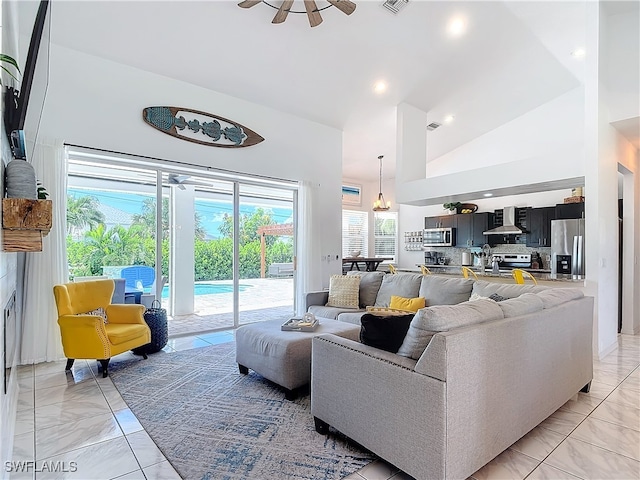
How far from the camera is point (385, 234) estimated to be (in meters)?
9.62

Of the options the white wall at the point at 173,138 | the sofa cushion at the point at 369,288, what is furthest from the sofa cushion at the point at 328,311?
the white wall at the point at 173,138

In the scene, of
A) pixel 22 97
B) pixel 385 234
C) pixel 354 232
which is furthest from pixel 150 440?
pixel 385 234

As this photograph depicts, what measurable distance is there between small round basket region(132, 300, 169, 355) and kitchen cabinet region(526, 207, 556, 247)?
6.46 metres

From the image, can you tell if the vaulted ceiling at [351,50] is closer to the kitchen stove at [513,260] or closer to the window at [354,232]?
the kitchen stove at [513,260]

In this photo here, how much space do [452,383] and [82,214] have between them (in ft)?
14.7

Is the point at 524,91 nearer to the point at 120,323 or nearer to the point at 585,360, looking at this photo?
the point at 585,360

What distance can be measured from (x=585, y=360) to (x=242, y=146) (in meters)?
4.78

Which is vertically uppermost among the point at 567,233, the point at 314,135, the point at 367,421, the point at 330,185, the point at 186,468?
the point at 314,135

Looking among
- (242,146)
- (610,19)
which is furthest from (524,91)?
(242,146)

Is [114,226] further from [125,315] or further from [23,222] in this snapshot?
[23,222]

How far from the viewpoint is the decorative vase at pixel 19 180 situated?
1849mm

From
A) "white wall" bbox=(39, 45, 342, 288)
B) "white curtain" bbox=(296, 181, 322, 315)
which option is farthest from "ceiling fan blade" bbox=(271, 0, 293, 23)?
"white curtain" bbox=(296, 181, 322, 315)

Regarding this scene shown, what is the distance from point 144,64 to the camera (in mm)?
4340

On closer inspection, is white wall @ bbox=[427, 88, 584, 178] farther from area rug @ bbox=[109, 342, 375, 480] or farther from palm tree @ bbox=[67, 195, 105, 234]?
palm tree @ bbox=[67, 195, 105, 234]
